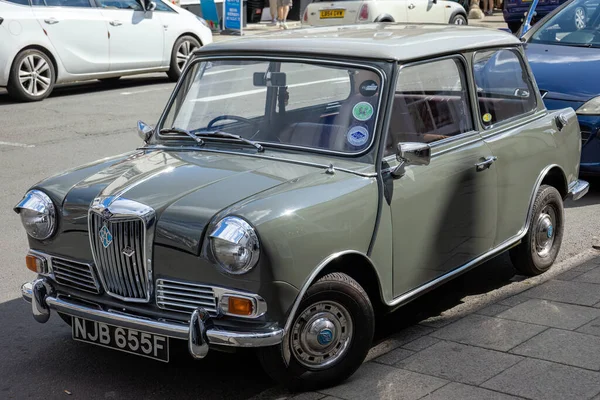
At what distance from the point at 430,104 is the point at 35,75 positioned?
917 cm

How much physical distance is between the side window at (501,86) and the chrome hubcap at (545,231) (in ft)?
2.24

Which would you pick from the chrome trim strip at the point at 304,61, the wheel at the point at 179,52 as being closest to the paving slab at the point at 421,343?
the chrome trim strip at the point at 304,61

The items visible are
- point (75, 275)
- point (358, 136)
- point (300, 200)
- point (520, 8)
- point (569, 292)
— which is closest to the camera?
point (300, 200)

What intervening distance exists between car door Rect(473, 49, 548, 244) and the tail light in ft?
43.2

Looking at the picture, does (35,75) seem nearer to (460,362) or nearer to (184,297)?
(184,297)

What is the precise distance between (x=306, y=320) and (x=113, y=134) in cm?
708

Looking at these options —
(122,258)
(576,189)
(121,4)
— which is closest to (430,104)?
(576,189)

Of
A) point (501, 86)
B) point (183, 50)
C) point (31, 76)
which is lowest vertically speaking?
point (31, 76)

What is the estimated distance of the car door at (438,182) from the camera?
15.2 feet

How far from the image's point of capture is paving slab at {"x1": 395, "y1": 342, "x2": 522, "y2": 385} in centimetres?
431

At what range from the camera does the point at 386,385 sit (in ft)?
13.9

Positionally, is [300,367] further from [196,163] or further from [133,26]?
[133,26]

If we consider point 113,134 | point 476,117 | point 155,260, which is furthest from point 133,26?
point 155,260

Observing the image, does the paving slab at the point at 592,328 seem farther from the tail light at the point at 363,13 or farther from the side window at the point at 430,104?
the tail light at the point at 363,13
